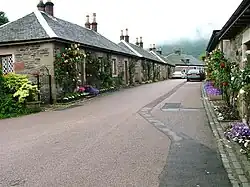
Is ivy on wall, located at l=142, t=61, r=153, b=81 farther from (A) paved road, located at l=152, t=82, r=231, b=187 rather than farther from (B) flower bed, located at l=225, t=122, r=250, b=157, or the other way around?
(B) flower bed, located at l=225, t=122, r=250, b=157

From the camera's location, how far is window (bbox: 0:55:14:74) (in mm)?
17216

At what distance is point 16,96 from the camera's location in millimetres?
13336

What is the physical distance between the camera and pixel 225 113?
9641 mm

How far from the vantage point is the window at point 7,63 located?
56.5ft

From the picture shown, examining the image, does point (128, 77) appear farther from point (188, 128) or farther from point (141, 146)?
point (141, 146)

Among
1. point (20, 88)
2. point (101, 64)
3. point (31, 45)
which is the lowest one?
point (20, 88)

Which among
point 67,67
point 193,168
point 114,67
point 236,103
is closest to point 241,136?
point 193,168

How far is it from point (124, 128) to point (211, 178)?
4.42 m

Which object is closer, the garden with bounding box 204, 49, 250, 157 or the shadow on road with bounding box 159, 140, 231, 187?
the shadow on road with bounding box 159, 140, 231, 187

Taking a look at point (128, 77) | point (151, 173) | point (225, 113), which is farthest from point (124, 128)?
point (128, 77)

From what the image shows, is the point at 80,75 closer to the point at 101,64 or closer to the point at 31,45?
the point at 101,64

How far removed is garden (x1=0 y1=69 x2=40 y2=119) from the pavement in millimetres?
2474

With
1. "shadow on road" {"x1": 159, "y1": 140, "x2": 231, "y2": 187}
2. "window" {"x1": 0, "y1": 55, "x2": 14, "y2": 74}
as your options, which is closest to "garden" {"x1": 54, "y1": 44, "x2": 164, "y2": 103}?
"window" {"x1": 0, "y1": 55, "x2": 14, "y2": 74}

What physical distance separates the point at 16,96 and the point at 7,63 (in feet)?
15.5
